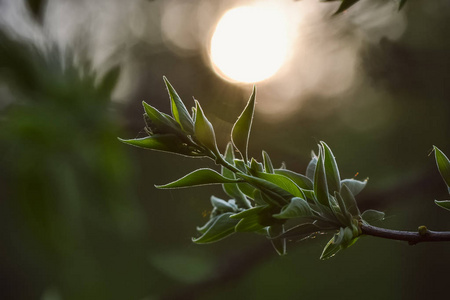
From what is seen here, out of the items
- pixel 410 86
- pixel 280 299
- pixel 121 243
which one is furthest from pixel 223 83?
pixel 280 299

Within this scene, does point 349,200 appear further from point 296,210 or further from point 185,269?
point 185,269

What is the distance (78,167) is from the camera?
1.21 m

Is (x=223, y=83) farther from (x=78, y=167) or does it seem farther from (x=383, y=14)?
(x=78, y=167)

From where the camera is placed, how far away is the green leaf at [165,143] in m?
0.43

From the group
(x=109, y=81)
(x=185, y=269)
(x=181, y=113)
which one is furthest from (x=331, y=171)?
(x=185, y=269)

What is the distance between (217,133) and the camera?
56.9 inches

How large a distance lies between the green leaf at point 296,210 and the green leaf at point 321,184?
0.02 metres

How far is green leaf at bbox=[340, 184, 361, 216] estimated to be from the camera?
1.47 ft

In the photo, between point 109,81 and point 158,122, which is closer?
point 158,122

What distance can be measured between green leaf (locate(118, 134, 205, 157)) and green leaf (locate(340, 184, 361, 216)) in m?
0.14

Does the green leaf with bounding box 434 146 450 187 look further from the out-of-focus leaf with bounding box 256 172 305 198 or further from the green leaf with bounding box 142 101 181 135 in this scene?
the green leaf with bounding box 142 101 181 135

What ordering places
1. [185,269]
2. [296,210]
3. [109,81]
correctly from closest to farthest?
[296,210] < [109,81] < [185,269]

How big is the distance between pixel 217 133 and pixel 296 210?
1045 millimetres

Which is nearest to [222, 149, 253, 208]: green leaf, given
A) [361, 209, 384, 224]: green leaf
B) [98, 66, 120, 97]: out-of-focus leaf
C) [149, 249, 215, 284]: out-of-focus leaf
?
[361, 209, 384, 224]: green leaf
